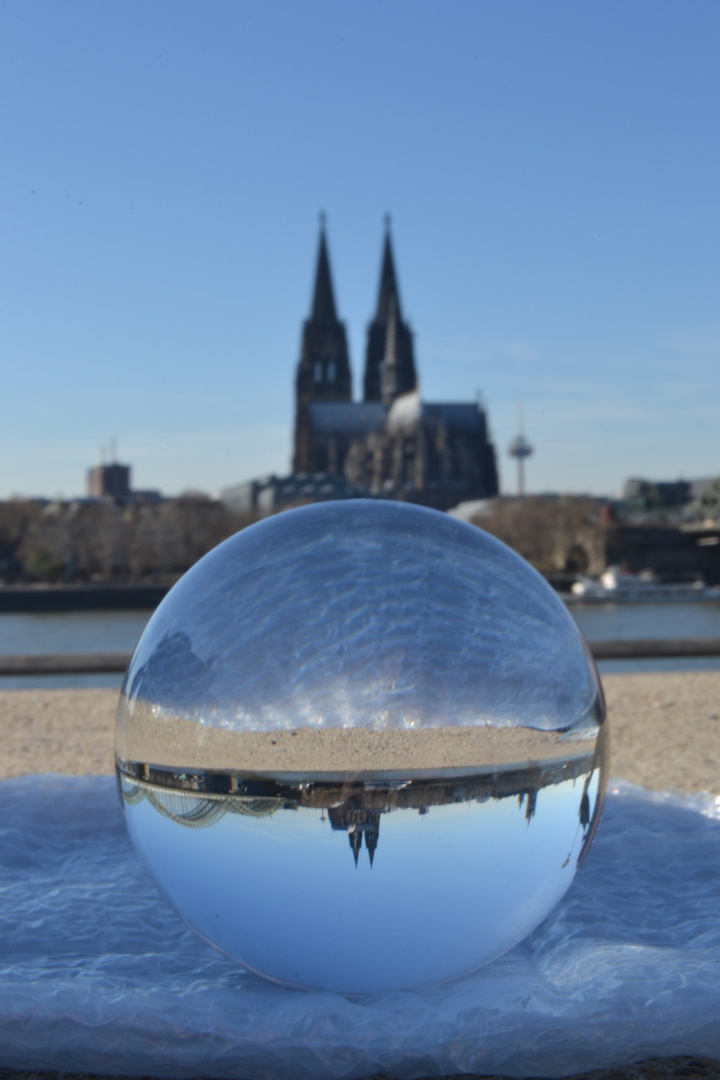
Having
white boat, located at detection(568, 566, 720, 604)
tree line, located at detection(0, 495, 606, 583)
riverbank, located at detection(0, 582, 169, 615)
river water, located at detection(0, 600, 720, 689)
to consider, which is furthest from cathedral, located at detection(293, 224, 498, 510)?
river water, located at detection(0, 600, 720, 689)

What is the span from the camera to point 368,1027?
244 cm

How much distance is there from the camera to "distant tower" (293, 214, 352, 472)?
296 feet

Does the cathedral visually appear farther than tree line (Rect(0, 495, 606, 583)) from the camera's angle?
Yes

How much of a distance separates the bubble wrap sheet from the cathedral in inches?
3147

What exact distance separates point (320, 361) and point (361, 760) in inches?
3653

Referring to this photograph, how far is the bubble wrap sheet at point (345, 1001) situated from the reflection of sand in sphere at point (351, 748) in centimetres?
60

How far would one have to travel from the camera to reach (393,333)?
91438 mm

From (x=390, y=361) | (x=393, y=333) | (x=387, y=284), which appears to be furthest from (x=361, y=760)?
(x=387, y=284)

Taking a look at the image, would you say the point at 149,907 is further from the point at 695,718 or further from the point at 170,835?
the point at 695,718

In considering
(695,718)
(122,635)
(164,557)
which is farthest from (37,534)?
(695,718)

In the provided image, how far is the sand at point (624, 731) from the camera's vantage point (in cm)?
615

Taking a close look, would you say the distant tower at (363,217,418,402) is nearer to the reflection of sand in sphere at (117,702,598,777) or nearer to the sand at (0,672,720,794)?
the sand at (0,672,720,794)

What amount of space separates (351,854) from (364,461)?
86.8 metres

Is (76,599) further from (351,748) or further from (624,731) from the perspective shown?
(351,748)
